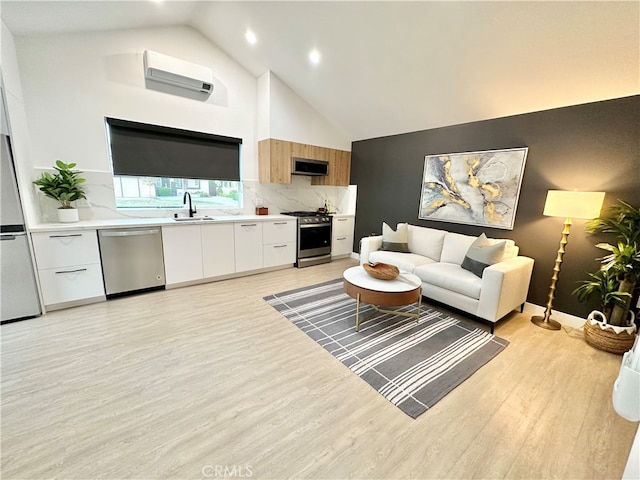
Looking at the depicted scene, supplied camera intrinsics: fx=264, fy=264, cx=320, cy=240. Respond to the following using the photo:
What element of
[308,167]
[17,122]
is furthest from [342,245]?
[17,122]

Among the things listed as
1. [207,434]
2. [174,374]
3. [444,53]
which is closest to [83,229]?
[174,374]

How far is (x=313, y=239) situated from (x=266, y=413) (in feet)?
10.9

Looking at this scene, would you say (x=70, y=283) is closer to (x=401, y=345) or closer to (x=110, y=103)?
(x=110, y=103)

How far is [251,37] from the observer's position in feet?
11.7

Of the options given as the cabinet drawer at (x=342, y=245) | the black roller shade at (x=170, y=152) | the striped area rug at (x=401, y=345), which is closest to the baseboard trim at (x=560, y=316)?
the striped area rug at (x=401, y=345)

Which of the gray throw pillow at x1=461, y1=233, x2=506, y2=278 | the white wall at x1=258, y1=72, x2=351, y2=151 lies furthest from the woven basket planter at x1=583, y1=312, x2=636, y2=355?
the white wall at x1=258, y1=72, x2=351, y2=151

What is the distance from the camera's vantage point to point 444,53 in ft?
9.10

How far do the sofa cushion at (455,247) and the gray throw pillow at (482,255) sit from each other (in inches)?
9.2

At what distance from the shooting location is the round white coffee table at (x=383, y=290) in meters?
2.49

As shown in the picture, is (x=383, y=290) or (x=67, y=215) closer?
(x=383, y=290)

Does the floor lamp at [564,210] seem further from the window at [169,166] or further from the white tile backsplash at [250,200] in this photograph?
the window at [169,166]

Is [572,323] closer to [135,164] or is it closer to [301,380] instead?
[301,380]

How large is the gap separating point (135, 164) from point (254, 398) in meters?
3.41

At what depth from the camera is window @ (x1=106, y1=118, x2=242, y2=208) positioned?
349 centimetres
